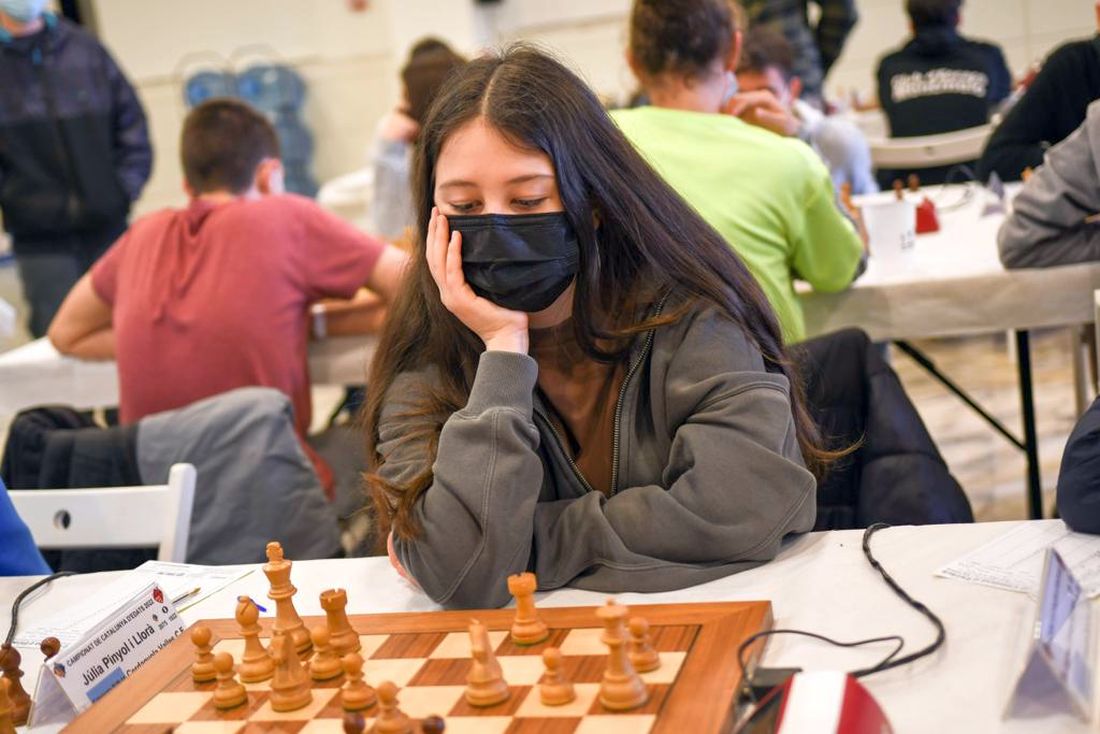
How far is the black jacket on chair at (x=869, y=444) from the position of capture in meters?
1.94

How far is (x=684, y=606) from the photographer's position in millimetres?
1390

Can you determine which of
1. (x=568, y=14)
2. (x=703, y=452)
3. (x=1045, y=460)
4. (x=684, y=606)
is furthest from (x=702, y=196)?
(x=568, y=14)

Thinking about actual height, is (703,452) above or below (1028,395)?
above

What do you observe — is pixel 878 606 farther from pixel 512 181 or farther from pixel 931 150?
pixel 931 150

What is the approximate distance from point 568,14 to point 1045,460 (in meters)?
5.80

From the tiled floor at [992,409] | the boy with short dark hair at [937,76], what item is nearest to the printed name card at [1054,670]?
the tiled floor at [992,409]

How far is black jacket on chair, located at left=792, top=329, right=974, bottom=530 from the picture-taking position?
1943 millimetres

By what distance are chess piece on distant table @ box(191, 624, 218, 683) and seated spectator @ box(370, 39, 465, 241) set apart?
3270 mm

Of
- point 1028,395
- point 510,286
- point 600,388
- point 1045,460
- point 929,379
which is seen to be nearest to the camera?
point 510,286

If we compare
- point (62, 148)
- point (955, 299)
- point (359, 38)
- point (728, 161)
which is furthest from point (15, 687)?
point (359, 38)

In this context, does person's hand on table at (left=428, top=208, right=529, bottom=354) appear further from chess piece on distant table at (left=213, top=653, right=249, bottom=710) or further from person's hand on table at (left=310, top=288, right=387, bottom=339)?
person's hand on table at (left=310, top=288, right=387, bottom=339)

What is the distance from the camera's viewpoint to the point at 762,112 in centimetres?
311

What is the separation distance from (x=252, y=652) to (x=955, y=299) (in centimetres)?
196

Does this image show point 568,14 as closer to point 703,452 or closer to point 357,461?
point 357,461
